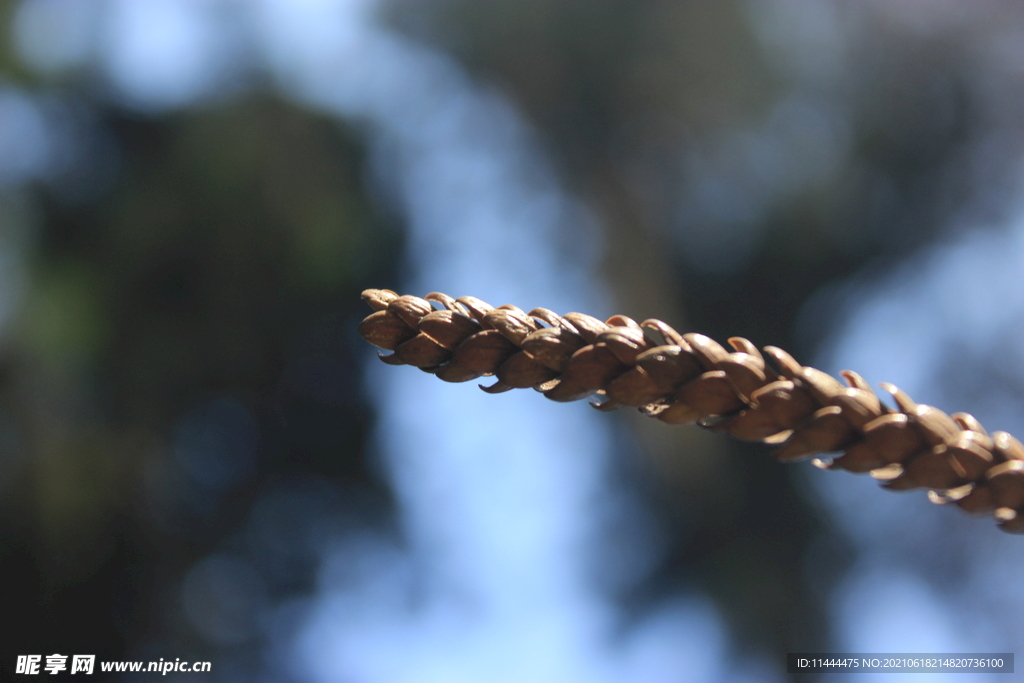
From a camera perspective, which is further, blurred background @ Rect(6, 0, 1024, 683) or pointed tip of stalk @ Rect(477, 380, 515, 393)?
blurred background @ Rect(6, 0, 1024, 683)

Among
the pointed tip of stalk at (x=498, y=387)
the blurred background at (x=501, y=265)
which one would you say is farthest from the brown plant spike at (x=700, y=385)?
the blurred background at (x=501, y=265)

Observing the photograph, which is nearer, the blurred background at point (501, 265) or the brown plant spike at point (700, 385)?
the brown plant spike at point (700, 385)

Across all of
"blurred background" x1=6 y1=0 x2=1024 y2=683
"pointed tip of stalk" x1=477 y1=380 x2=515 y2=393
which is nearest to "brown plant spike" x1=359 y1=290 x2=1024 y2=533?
"pointed tip of stalk" x1=477 y1=380 x2=515 y2=393

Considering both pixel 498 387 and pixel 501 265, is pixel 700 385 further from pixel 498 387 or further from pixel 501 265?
pixel 501 265

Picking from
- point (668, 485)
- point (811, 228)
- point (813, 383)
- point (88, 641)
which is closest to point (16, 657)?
point (88, 641)

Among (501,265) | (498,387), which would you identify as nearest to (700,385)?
(498,387)

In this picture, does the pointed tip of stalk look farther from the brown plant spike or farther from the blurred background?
the blurred background

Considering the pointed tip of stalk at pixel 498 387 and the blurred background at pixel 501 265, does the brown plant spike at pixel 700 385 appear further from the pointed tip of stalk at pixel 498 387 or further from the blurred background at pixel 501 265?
the blurred background at pixel 501 265

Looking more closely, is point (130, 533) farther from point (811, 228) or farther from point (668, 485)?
point (811, 228)
